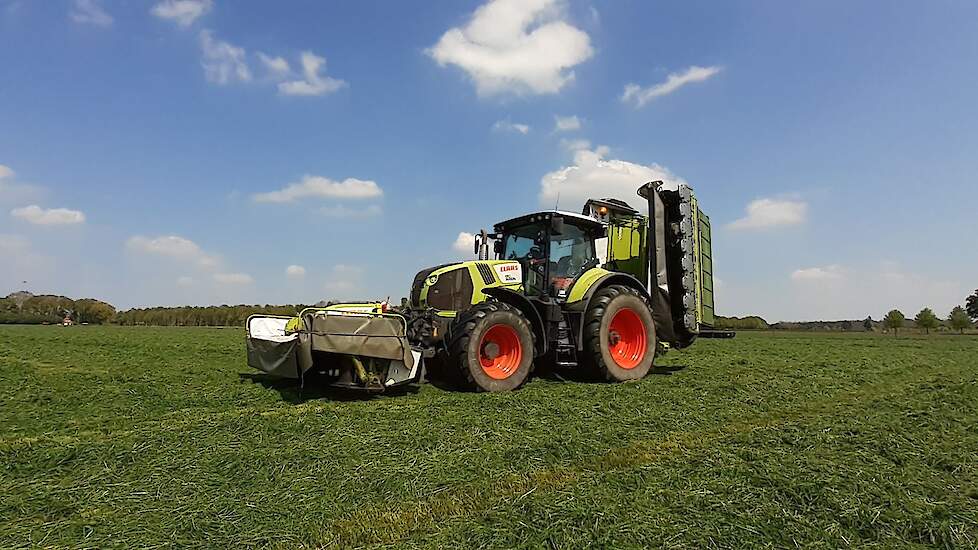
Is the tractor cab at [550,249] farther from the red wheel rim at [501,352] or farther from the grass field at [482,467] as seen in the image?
the grass field at [482,467]

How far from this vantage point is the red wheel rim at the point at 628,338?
7.99 meters

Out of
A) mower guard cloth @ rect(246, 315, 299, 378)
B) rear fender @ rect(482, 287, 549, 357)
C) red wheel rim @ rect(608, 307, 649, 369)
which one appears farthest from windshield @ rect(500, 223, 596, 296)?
mower guard cloth @ rect(246, 315, 299, 378)

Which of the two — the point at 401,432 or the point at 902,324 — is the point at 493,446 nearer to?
the point at 401,432

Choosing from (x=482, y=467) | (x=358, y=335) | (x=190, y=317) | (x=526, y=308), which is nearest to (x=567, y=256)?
(x=526, y=308)

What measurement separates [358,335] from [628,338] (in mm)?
3929

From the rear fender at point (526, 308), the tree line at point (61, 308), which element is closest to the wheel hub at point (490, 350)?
the rear fender at point (526, 308)

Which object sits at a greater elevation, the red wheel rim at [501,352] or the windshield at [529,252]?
the windshield at [529,252]

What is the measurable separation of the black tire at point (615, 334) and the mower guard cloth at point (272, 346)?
3422mm

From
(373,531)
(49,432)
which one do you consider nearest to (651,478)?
(373,531)

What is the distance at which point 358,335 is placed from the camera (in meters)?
5.79

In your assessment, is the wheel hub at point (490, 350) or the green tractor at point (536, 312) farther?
the wheel hub at point (490, 350)

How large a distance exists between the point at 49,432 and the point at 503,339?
4.14 m

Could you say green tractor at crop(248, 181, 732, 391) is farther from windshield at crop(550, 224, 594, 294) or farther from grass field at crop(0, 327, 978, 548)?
grass field at crop(0, 327, 978, 548)

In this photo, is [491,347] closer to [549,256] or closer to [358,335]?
[358,335]
